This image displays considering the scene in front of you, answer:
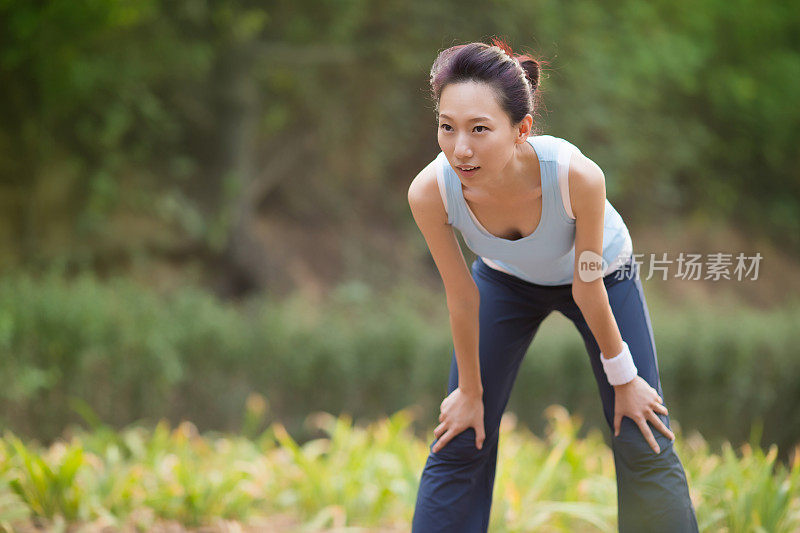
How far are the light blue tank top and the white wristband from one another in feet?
0.91

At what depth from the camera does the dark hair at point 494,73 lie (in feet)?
6.34

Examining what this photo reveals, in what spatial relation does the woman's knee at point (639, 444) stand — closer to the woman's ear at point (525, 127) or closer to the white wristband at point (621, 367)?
the white wristband at point (621, 367)

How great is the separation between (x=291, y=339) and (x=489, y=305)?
3.63m

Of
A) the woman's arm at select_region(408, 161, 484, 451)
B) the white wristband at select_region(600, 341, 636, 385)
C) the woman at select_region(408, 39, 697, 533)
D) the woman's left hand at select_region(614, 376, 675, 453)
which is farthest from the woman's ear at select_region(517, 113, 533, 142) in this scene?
the woman's left hand at select_region(614, 376, 675, 453)

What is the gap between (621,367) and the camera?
2238 mm

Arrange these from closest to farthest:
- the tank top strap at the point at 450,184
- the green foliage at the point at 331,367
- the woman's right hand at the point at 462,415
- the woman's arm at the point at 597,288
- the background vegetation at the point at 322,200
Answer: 1. the woman's arm at the point at 597,288
2. the tank top strap at the point at 450,184
3. the woman's right hand at the point at 462,415
4. the green foliage at the point at 331,367
5. the background vegetation at the point at 322,200

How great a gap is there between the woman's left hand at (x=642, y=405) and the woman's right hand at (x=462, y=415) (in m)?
0.44

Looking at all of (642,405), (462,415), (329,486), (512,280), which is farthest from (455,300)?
(329,486)

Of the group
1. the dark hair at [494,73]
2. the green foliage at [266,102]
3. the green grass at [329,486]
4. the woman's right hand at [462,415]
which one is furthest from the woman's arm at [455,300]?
the green foliage at [266,102]

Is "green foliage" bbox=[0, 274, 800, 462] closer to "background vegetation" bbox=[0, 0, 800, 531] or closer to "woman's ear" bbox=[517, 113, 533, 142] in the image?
"background vegetation" bbox=[0, 0, 800, 531]

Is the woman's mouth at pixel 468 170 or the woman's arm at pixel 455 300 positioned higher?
the woman's mouth at pixel 468 170

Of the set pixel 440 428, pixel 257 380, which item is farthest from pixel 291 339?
pixel 440 428

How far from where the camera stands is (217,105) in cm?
896

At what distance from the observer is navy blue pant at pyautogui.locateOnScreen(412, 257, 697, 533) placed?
2.27 m
